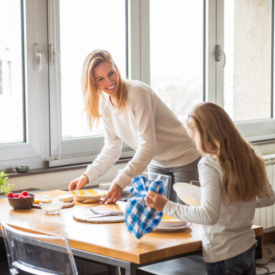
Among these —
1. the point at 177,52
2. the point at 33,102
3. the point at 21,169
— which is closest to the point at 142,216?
the point at 21,169

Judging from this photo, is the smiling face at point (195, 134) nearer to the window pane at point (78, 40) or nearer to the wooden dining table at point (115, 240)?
the wooden dining table at point (115, 240)

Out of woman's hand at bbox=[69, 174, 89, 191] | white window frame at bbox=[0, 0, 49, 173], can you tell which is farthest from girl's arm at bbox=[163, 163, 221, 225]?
white window frame at bbox=[0, 0, 49, 173]

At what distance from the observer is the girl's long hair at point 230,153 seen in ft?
4.68

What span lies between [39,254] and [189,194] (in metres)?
0.59

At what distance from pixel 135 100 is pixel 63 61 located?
0.98 m

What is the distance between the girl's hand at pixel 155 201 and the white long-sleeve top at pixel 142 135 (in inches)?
20.0

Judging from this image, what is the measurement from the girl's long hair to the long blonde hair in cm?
63

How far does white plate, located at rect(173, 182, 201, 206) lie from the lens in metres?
1.60

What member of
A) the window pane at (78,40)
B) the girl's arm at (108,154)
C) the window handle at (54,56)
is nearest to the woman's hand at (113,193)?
the girl's arm at (108,154)

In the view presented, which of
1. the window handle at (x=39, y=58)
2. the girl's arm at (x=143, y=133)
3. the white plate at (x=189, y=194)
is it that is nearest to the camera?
the white plate at (x=189, y=194)

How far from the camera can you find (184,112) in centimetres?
359

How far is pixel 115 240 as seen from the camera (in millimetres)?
1449

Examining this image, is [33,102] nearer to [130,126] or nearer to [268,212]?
[130,126]

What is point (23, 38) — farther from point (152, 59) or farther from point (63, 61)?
point (152, 59)
